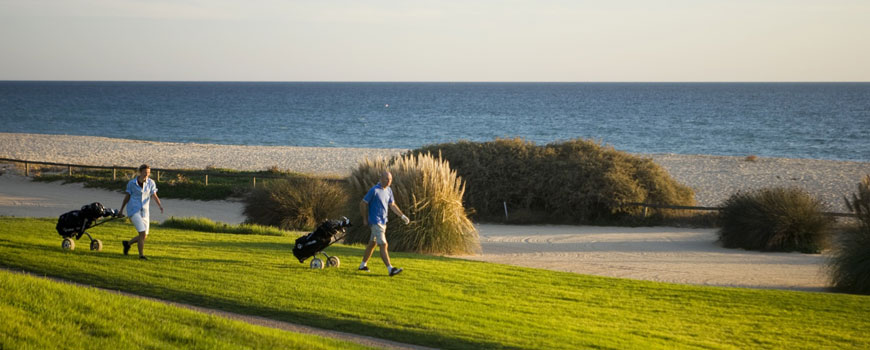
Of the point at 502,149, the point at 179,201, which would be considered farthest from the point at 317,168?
the point at 502,149

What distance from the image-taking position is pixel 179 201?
2833 centimetres

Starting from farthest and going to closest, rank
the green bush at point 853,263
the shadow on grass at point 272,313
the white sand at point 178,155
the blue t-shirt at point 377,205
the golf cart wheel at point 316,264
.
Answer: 1. the white sand at point 178,155
2. the green bush at point 853,263
3. the golf cart wheel at point 316,264
4. the blue t-shirt at point 377,205
5. the shadow on grass at point 272,313

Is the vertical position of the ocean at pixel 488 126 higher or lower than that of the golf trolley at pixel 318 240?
higher

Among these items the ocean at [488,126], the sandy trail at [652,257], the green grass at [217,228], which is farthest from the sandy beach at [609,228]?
the ocean at [488,126]

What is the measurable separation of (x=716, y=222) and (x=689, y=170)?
685 inches

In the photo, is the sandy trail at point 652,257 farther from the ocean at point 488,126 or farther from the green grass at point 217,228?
the ocean at point 488,126

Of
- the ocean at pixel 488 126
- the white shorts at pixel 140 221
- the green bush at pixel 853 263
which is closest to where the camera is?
the white shorts at pixel 140 221

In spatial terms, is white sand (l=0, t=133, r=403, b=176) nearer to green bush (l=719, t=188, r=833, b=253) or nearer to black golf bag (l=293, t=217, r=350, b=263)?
green bush (l=719, t=188, r=833, b=253)

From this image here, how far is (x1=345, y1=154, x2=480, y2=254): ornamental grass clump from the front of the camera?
1677cm

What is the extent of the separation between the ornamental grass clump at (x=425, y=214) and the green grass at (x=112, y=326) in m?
8.11

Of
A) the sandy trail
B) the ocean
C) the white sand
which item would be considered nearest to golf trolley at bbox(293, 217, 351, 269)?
the sandy trail

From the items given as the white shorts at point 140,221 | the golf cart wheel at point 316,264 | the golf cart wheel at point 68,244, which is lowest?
the golf cart wheel at point 316,264

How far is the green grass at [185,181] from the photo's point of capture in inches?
1145

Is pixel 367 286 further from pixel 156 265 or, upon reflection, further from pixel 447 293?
pixel 156 265
